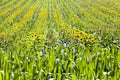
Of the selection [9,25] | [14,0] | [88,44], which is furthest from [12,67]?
[14,0]

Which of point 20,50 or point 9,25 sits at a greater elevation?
point 20,50

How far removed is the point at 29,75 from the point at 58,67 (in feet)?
3.11

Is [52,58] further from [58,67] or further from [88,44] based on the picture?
[88,44]

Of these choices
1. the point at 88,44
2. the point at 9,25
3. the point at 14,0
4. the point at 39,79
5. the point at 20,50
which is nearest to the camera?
the point at 39,79

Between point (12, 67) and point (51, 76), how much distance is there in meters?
1.01

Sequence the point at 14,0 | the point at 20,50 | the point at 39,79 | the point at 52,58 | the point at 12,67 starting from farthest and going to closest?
the point at 14,0 → the point at 20,50 → the point at 52,58 → the point at 12,67 → the point at 39,79

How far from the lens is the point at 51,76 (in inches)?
253

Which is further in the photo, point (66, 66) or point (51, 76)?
point (66, 66)

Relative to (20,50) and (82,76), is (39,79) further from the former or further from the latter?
(20,50)

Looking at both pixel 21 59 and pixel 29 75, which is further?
pixel 21 59

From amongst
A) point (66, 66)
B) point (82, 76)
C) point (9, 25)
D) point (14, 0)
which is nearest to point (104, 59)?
point (66, 66)

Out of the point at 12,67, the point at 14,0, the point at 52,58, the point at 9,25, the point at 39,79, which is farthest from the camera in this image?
the point at 14,0

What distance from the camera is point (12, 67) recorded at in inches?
273

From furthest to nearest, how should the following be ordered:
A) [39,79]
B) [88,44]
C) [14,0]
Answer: [14,0], [88,44], [39,79]
